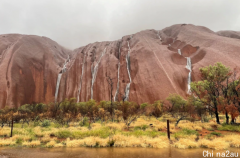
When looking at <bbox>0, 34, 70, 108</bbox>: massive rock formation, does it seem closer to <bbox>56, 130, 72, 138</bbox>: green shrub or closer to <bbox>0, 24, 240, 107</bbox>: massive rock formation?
<bbox>0, 24, 240, 107</bbox>: massive rock formation

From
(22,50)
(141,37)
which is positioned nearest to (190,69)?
(141,37)

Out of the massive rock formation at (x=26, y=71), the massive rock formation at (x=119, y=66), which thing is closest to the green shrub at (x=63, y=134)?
the massive rock formation at (x=119, y=66)

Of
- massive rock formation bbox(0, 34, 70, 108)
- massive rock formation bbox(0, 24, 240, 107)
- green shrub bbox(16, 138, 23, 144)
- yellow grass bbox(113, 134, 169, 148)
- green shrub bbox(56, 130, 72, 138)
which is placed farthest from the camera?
massive rock formation bbox(0, 34, 70, 108)

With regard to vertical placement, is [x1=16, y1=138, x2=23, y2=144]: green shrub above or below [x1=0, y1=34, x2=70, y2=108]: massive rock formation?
below

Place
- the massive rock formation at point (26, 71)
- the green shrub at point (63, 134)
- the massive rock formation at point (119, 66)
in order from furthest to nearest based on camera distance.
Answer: the massive rock formation at point (26, 71), the massive rock formation at point (119, 66), the green shrub at point (63, 134)

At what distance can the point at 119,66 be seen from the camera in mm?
50094

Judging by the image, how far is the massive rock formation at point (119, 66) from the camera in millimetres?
40062

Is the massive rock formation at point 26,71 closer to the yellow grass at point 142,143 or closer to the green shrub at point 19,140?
the green shrub at point 19,140

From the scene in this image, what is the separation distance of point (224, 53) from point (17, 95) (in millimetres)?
59287

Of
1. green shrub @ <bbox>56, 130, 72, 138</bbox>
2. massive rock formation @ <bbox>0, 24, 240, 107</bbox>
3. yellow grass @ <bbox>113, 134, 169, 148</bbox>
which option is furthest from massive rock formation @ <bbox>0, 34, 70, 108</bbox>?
yellow grass @ <bbox>113, 134, 169, 148</bbox>

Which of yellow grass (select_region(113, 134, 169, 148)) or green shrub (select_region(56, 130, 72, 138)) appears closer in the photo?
yellow grass (select_region(113, 134, 169, 148))

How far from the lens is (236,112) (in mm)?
14852

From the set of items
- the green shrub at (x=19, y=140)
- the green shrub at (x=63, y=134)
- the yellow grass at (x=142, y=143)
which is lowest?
the green shrub at (x=19, y=140)

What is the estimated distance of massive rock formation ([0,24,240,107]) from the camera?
40062 millimetres
